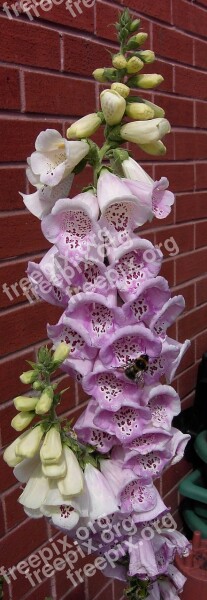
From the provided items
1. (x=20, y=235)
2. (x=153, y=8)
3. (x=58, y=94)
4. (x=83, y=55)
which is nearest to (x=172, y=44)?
(x=153, y=8)

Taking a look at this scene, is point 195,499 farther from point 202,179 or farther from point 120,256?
point 120,256

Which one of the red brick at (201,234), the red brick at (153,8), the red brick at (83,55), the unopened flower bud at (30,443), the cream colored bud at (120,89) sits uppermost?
the red brick at (153,8)

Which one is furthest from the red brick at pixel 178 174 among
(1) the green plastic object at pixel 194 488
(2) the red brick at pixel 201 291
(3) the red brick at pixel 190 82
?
(1) the green plastic object at pixel 194 488

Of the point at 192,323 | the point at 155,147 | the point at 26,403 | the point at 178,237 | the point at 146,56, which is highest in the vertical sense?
the point at 146,56

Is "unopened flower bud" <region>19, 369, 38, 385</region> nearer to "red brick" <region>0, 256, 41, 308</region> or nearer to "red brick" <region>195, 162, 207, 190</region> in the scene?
"red brick" <region>0, 256, 41, 308</region>

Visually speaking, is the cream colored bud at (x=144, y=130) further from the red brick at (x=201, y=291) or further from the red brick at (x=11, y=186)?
the red brick at (x=201, y=291)

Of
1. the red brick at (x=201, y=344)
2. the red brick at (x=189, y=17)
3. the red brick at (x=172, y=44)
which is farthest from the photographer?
the red brick at (x=201, y=344)

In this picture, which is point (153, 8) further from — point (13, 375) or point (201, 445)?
point (201, 445)
